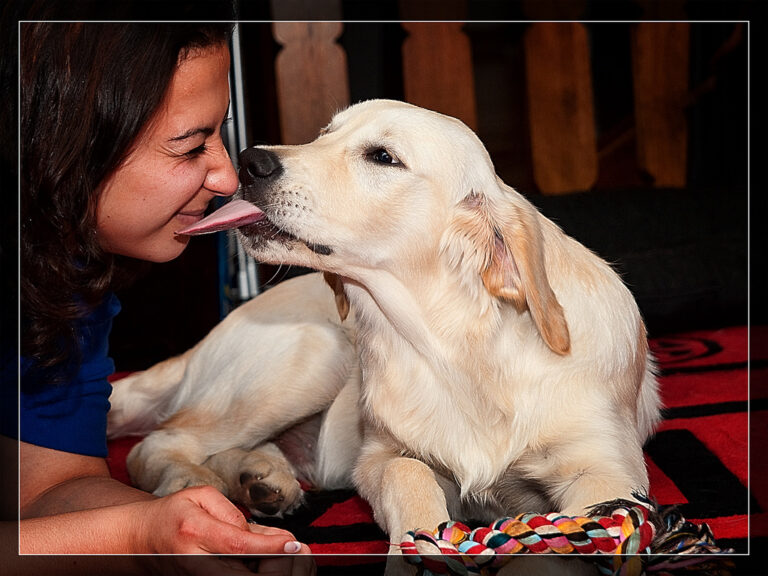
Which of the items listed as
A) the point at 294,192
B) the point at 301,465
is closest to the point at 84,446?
the point at 301,465

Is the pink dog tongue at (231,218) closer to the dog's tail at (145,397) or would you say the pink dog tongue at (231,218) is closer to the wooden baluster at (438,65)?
the wooden baluster at (438,65)

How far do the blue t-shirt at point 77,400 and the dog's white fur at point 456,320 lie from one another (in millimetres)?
444

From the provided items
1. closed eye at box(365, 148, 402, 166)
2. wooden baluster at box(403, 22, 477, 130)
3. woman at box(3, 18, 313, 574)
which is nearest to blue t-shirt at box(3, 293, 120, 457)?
woman at box(3, 18, 313, 574)

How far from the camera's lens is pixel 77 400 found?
5.34 ft

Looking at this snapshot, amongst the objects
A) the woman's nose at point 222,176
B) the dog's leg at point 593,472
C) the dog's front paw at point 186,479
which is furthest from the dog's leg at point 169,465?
the dog's leg at point 593,472

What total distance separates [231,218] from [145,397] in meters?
0.86

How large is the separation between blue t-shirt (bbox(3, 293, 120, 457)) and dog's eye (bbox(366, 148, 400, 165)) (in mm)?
598

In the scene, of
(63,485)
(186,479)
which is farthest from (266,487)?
(63,485)

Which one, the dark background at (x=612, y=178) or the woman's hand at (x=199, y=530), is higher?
the dark background at (x=612, y=178)

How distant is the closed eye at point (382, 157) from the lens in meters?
1.40

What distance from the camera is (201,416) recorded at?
6.31 feet

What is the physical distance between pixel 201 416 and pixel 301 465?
25cm

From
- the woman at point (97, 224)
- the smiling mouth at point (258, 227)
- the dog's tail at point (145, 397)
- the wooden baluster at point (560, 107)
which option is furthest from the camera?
the dog's tail at point (145, 397)

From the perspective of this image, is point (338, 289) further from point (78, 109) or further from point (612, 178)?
point (612, 178)
